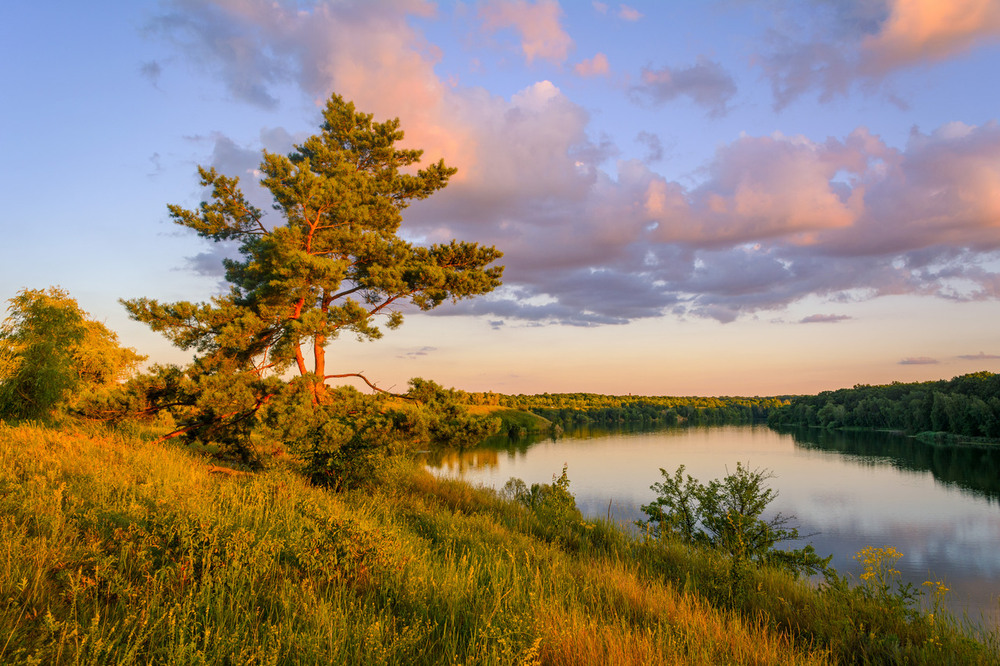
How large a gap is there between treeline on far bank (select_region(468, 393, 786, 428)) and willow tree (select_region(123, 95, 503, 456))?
95454 millimetres

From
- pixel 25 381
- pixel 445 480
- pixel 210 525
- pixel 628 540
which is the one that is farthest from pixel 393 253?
pixel 25 381

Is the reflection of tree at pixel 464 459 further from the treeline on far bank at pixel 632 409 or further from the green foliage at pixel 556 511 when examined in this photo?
the treeline on far bank at pixel 632 409

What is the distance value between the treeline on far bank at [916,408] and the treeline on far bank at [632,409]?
70.6ft

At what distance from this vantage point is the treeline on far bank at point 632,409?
127062 mm

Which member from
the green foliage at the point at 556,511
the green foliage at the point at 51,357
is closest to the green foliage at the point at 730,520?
the green foliage at the point at 556,511

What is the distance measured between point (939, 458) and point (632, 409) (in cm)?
8916

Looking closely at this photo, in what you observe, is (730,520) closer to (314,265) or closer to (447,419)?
(447,419)

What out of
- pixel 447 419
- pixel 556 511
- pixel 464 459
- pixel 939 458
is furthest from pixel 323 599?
pixel 939 458

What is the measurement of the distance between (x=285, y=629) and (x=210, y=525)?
6.30 ft

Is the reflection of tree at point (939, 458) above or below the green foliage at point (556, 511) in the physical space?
below

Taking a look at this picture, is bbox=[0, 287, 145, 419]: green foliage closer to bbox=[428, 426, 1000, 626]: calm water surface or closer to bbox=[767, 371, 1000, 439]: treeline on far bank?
bbox=[428, 426, 1000, 626]: calm water surface

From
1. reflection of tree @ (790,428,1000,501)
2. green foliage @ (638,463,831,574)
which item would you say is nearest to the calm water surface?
reflection of tree @ (790,428,1000,501)

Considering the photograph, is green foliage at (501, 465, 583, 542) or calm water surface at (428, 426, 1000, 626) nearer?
green foliage at (501, 465, 583, 542)

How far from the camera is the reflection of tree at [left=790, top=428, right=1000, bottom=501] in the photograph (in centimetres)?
3941
